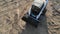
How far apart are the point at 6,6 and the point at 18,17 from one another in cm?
28

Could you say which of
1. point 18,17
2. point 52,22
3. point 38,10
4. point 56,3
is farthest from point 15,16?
point 56,3

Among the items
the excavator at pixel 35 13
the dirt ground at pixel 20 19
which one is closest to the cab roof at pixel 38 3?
the excavator at pixel 35 13

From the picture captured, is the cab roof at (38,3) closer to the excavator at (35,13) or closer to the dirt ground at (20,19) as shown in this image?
the excavator at (35,13)

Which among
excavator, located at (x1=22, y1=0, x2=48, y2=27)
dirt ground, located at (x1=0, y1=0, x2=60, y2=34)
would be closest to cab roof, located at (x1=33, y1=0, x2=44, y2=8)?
excavator, located at (x1=22, y1=0, x2=48, y2=27)

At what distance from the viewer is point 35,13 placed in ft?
4.86

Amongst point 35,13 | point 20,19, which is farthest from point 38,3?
point 20,19

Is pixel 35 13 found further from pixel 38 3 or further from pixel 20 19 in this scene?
pixel 20 19

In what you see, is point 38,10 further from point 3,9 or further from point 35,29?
point 3,9

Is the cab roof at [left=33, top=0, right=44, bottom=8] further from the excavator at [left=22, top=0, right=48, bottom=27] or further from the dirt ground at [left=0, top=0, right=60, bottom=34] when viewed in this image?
the dirt ground at [left=0, top=0, right=60, bottom=34]

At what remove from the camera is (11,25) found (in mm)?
1580

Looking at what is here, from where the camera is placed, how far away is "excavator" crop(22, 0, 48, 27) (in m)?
1.42

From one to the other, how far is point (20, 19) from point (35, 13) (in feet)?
0.81

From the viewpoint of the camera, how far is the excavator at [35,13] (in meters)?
1.42

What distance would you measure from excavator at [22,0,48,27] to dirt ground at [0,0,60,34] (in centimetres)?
6
